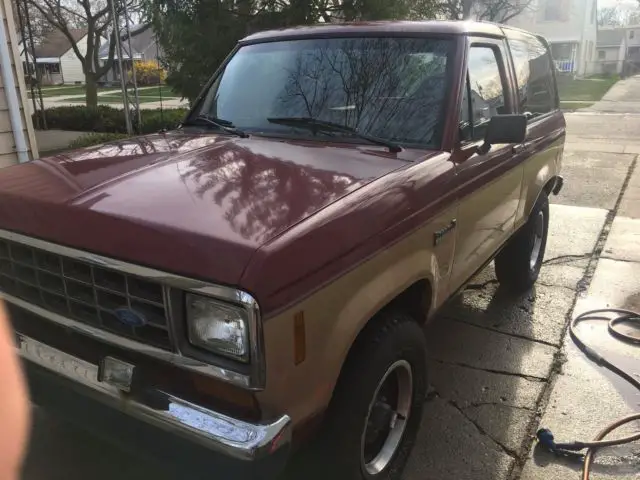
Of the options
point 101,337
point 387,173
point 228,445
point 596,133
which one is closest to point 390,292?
point 387,173

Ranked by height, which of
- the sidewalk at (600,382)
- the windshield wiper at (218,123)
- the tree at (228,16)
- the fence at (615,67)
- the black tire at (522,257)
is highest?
the tree at (228,16)

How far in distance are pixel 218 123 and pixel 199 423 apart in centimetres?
203

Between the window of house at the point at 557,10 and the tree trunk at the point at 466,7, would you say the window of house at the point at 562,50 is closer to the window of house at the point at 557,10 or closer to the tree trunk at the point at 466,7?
the window of house at the point at 557,10

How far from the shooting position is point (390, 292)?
2.39 metres

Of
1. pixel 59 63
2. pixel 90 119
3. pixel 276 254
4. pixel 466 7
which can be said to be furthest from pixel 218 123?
pixel 59 63

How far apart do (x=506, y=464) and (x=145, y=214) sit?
2.11 meters

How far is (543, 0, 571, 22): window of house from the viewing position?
39.2 metres

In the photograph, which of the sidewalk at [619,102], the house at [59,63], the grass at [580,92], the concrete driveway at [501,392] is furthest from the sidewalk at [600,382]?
the house at [59,63]

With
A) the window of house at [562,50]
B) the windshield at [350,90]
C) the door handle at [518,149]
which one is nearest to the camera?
the windshield at [350,90]

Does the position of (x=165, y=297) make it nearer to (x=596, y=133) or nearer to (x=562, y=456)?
(x=562, y=456)

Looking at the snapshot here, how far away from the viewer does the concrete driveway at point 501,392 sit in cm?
289

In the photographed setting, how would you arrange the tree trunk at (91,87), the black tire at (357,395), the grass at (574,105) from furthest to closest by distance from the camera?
the grass at (574,105)
the tree trunk at (91,87)
the black tire at (357,395)

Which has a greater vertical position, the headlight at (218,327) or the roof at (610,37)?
the roof at (610,37)

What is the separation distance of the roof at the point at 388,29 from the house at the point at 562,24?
126ft
